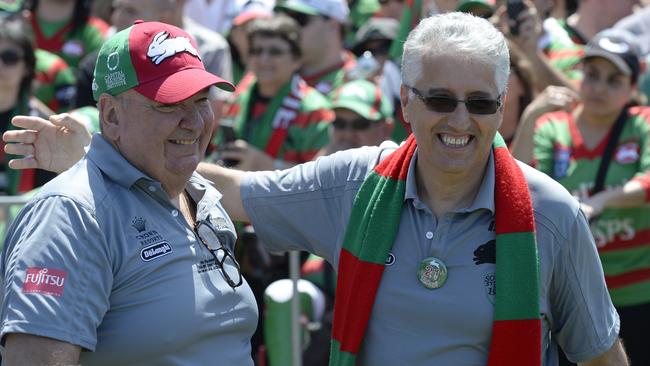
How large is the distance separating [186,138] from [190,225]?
0.95 feet

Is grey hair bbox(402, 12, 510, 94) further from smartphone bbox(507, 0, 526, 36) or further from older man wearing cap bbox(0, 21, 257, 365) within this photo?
smartphone bbox(507, 0, 526, 36)

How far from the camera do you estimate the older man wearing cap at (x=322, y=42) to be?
320 inches

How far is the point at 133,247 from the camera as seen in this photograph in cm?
324

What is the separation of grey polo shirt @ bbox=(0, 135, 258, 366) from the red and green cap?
0.64 feet

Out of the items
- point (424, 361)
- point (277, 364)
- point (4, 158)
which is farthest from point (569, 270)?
point (4, 158)

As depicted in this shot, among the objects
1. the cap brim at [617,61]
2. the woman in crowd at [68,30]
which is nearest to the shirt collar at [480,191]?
the cap brim at [617,61]

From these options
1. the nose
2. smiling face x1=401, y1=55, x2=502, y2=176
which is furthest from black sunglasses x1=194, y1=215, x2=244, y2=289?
smiling face x1=401, y1=55, x2=502, y2=176

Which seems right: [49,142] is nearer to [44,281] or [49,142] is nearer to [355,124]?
[44,281]

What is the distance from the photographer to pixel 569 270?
3.57 meters

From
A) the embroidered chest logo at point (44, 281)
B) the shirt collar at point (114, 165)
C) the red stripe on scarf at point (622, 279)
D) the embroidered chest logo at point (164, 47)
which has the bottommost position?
the red stripe on scarf at point (622, 279)

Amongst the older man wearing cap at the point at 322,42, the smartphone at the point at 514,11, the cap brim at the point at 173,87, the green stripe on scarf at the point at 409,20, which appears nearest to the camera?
the cap brim at the point at 173,87

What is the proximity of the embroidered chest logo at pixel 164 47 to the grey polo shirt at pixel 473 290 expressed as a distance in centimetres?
84

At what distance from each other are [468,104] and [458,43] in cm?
19

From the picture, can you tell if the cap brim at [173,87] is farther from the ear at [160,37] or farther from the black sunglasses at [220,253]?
the black sunglasses at [220,253]
